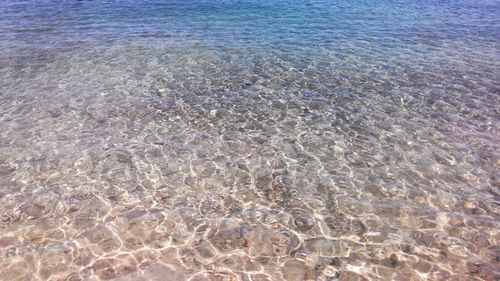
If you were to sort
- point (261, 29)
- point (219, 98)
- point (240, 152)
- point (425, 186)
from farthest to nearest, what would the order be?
point (261, 29) < point (219, 98) < point (240, 152) < point (425, 186)

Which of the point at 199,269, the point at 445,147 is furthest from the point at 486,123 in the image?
the point at 199,269

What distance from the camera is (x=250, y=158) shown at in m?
11.9

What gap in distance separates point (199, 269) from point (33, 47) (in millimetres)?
20552

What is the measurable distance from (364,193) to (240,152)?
4.08m

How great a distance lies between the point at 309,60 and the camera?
20.1m

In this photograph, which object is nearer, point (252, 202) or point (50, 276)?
point (50, 276)

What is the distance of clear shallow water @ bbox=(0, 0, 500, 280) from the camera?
27.2 feet

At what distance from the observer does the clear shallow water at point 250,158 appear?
27.2 feet

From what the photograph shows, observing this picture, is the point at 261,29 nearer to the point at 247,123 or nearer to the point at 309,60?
the point at 309,60

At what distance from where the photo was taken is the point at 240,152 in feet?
39.9

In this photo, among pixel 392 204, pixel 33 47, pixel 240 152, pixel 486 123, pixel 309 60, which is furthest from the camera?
pixel 33 47

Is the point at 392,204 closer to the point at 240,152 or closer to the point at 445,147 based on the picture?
the point at 445,147

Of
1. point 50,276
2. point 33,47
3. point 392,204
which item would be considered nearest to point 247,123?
point 392,204

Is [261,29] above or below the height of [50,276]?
above
